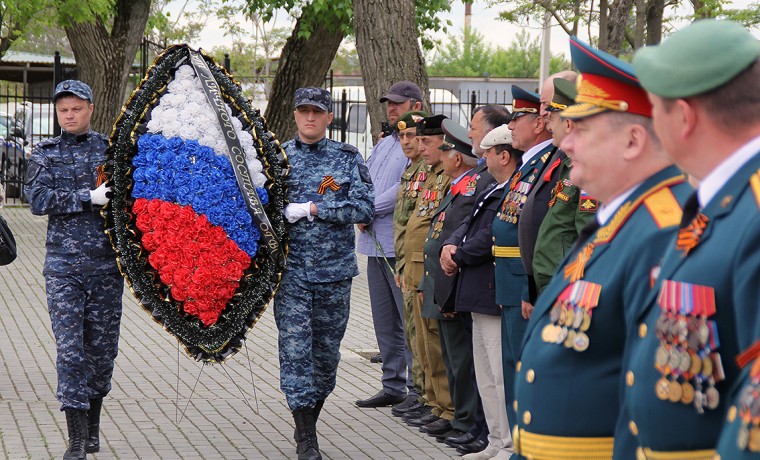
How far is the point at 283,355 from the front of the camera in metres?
6.75

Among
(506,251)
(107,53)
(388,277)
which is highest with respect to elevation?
(107,53)

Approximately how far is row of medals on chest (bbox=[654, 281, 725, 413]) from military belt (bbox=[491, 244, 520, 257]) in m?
3.74

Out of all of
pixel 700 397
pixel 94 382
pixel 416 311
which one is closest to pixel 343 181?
pixel 416 311

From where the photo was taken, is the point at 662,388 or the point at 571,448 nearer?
the point at 662,388

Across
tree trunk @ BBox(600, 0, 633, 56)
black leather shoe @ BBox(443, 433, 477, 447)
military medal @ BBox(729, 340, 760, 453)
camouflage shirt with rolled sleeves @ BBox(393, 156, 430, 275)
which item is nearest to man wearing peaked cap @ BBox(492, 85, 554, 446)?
black leather shoe @ BBox(443, 433, 477, 447)

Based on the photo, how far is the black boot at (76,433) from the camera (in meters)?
6.46

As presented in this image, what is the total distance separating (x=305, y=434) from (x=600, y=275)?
424cm

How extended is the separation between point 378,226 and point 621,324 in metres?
5.84

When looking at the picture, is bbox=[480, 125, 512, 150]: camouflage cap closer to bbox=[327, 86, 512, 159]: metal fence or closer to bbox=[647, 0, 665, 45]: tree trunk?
bbox=[647, 0, 665, 45]: tree trunk

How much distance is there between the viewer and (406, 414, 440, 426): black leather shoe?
7.58m

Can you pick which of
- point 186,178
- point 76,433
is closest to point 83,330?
point 76,433

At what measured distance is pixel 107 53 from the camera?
18875 mm

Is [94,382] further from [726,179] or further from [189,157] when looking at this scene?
[726,179]

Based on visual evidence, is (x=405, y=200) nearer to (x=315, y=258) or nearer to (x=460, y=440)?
(x=315, y=258)
